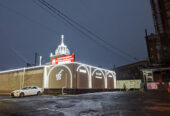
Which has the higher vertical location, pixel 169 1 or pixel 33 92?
pixel 169 1

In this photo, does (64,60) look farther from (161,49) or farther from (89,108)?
(89,108)

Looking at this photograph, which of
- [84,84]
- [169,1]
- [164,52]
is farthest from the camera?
[84,84]

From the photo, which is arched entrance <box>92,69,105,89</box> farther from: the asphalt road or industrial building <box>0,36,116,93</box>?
the asphalt road

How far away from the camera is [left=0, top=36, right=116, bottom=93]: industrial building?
23.7m

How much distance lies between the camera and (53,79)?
25391 millimetres

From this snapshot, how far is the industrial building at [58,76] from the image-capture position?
23.7 meters

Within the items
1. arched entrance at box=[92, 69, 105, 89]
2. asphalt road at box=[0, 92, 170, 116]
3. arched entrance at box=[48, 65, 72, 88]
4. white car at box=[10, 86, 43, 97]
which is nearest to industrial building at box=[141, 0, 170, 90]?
arched entrance at box=[92, 69, 105, 89]

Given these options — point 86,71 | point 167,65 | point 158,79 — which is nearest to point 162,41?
point 167,65

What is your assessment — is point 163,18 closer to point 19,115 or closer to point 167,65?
point 167,65

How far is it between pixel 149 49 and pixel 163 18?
23036mm

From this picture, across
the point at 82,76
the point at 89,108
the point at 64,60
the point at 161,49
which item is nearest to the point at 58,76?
the point at 64,60

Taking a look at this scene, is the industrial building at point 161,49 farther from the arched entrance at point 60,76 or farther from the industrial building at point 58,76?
the arched entrance at point 60,76

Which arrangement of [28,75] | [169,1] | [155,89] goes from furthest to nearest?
[28,75] < [169,1] < [155,89]

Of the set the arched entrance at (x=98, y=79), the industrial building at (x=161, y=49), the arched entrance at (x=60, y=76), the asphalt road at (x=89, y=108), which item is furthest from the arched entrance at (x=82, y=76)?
the asphalt road at (x=89, y=108)
